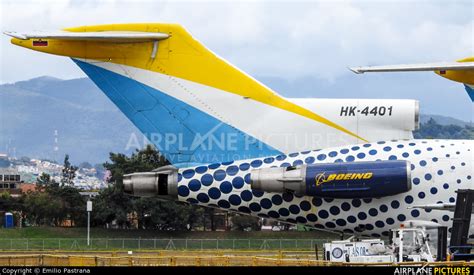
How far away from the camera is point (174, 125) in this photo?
25.6 m

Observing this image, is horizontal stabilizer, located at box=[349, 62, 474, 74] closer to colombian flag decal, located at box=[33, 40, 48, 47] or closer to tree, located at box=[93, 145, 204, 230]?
colombian flag decal, located at box=[33, 40, 48, 47]

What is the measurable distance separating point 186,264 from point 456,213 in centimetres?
649

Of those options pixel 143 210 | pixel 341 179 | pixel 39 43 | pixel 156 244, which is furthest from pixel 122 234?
pixel 341 179

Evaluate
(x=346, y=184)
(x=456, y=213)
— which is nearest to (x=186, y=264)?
(x=346, y=184)

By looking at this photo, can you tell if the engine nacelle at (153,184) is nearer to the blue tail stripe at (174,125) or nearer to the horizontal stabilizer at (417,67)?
the blue tail stripe at (174,125)

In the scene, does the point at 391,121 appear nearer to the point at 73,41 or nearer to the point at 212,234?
the point at 73,41

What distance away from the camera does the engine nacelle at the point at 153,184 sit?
996 inches

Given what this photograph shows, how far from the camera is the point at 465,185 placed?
24.9 meters

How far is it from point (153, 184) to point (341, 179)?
14.1ft

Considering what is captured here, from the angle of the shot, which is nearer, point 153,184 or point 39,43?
point 39,43

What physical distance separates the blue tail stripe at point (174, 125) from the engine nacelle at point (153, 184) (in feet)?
1.61

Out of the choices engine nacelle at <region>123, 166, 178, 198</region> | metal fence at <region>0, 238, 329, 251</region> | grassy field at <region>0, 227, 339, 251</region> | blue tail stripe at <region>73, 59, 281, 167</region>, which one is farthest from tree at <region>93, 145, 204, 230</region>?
engine nacelle at <region>123, 166, 178, 198</region>

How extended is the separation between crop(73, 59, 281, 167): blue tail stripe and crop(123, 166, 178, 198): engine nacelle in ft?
1.61

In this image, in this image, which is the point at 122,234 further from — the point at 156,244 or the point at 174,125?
the point at 174,125
